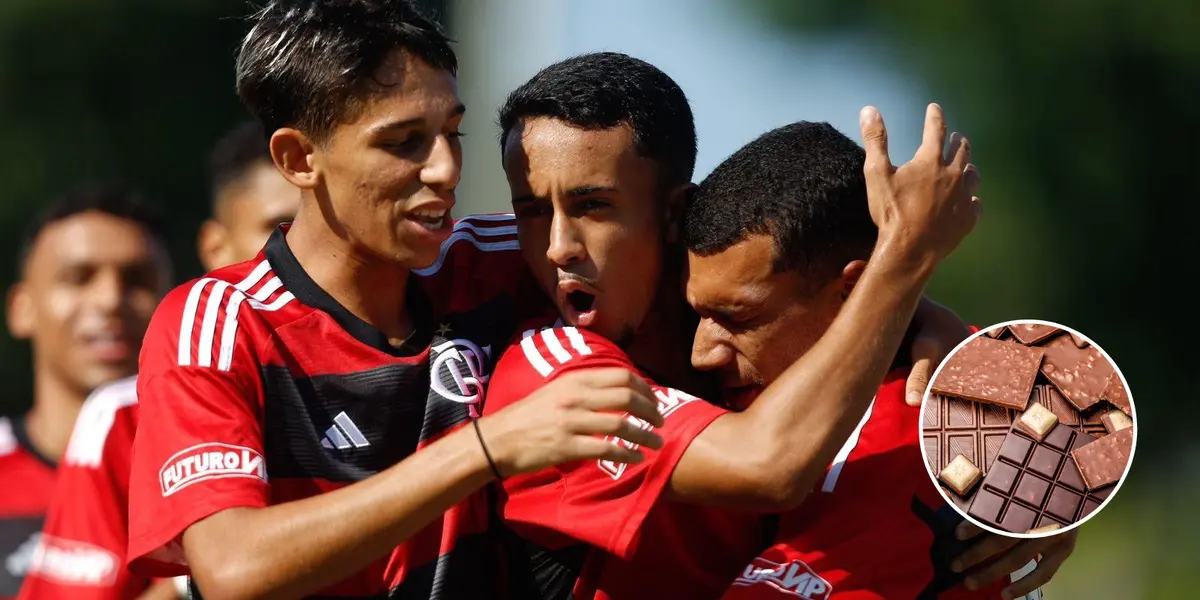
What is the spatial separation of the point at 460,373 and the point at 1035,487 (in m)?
1.46

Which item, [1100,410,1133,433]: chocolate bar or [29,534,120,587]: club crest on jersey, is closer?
[1100,410,1133,433]: chocolate bar

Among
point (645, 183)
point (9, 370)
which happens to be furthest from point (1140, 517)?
point (645, 183)

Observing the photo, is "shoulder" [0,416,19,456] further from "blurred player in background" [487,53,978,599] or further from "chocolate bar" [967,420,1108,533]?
"chocolate bar" [967,420,1108,533]

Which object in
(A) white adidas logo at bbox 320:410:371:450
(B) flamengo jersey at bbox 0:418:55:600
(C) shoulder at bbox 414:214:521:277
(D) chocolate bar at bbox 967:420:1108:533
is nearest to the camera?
(D) chocolate bar at bbox 967:420:1108:533

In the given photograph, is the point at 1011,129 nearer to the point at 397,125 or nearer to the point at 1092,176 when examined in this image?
the point at 1092,176

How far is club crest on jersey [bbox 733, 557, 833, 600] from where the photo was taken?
416 cm

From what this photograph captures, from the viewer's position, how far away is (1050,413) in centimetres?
398

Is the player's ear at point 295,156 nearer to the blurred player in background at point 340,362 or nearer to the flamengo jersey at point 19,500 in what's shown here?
the blurred player in background at point 340,362

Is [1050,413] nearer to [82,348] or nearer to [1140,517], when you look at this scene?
[82,348]

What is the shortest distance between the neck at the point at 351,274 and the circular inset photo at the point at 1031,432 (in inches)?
54.9

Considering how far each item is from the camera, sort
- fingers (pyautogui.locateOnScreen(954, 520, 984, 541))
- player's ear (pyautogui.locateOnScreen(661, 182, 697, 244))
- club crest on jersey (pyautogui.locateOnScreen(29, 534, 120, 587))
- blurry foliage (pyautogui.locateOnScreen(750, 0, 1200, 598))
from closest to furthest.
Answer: fingers (pyautogui.locateOnScreen(954, 520, 984, 541)), player's ear (pyautogui.locateOnScreen(661, 182, 697, 244)), club crest on jersey (pyautogui.locateOnScreen(29, 534, 120, 587)), blurry foliage (pyautogui.locateOnScreen(750, 0, 1200, 598))

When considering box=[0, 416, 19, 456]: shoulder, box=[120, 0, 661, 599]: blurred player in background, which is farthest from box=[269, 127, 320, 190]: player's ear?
box=[0, 416, 19, 456]: shoulder

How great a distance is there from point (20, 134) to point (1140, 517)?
39.7ft

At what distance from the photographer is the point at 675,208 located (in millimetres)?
4660
